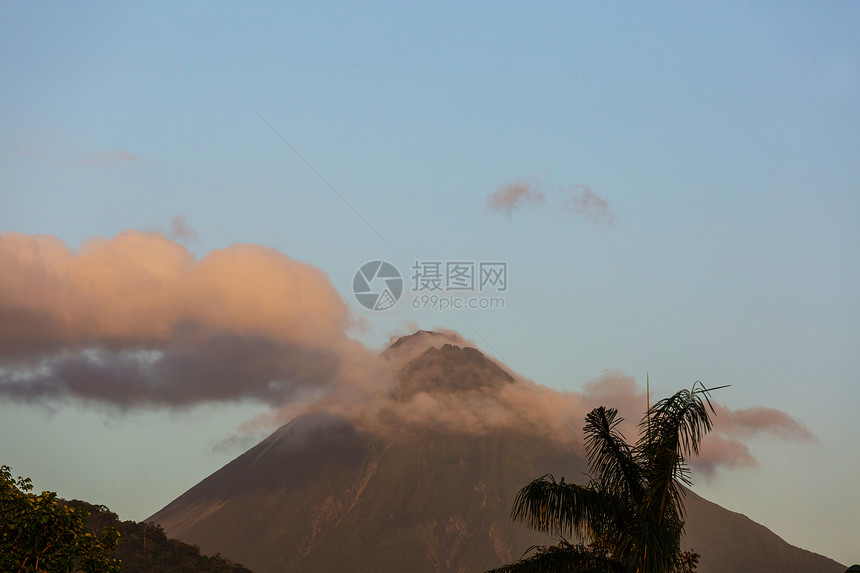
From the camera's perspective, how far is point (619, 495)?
14398mm

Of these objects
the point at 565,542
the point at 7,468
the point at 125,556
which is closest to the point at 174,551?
the point at 125,556

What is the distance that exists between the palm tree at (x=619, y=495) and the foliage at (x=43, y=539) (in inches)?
311

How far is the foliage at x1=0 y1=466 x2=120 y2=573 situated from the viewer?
1742cm

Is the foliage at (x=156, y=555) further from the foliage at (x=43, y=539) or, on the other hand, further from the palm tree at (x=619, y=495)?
the palm tree at (x=619, y=495)

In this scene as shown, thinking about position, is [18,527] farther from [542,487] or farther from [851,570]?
[851,570]

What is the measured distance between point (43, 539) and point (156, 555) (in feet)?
283

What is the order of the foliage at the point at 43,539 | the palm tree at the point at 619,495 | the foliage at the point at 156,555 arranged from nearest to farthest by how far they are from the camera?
1. the palm tree at the point at 619,495
2. the foliage at the point at 43,539
3. the foliage at the point at 156,555

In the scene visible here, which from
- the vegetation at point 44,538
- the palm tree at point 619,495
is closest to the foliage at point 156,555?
the vegetation at point 44,538

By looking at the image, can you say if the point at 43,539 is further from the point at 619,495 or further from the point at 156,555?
the point at 156,555

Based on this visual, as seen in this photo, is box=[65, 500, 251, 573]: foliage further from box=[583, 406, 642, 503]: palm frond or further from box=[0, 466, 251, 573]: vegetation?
box=[583, 406, 642, 503]: palm frond

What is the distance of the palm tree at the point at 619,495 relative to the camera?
13.7 metres

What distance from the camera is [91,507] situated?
9881 centimetres

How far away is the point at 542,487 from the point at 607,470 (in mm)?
981

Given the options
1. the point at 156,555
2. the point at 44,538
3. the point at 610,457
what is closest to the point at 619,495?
the point at 610,457
